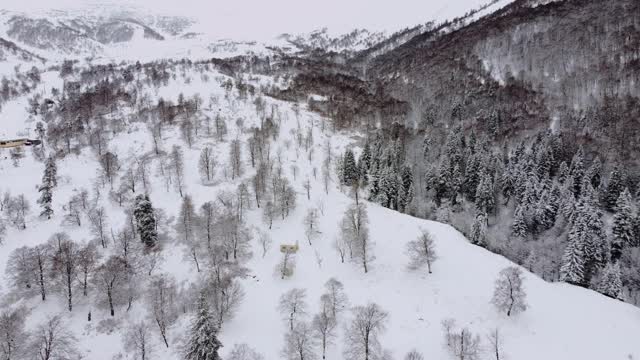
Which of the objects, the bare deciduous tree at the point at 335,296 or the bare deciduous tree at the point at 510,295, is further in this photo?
the bare deciduous tree at the point at 335,296

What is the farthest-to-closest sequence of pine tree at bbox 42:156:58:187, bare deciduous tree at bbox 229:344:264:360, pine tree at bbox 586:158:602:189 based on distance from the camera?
pine tree at bbox 586:158:602:189 → pine tree at bbox 42:156:58:187 → bare deciduous tree at bbox 229:344:264:360

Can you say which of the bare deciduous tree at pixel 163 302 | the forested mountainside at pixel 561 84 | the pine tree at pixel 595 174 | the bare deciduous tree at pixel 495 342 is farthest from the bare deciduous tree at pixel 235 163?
the pine tree at pixel 595 174

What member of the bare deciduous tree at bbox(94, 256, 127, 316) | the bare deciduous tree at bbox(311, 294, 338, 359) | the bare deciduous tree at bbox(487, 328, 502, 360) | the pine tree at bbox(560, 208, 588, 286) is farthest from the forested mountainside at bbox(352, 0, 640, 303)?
the bare deciduous tree at bbox(94, 256, 127, 316)

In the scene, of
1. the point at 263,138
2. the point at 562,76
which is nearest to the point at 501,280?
the point at 263,138

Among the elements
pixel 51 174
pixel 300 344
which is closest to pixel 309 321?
pixel 300 344

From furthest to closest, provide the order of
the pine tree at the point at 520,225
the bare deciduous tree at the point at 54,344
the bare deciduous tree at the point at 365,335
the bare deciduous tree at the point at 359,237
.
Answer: the pine tree at the point at 520,225 < the bare deciduous tree at the point at 359,237 < the bare deciduous tree at the point at 365,335 < the bare deciduous tree at the point at 54,344

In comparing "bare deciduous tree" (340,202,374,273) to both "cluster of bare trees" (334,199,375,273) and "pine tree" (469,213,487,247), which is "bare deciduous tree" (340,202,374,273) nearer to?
"cluster of bare trees" (334,199,375,273)

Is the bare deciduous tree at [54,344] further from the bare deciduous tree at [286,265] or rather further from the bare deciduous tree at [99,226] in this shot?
the bare deciduous tree at [286,265]
